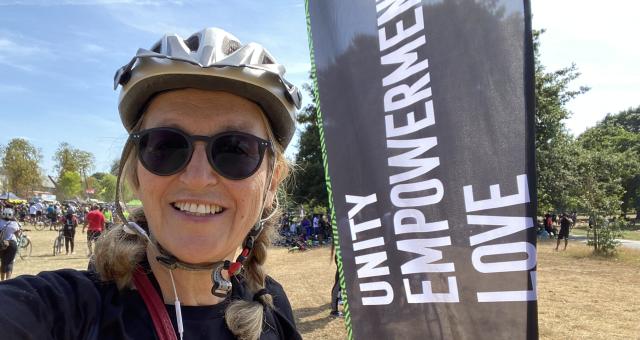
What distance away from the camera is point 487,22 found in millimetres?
2447

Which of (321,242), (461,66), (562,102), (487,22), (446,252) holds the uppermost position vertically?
(562,102)

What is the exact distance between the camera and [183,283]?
1.61m

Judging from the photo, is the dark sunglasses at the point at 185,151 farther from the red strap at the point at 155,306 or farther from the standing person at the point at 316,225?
the standing person at the point at 316,225

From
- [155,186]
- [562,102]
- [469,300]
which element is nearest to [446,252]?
[469,300]

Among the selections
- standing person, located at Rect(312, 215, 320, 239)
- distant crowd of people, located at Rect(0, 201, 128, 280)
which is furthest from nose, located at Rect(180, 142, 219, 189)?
standing person, located at Rect(312, 215, 320, 239)

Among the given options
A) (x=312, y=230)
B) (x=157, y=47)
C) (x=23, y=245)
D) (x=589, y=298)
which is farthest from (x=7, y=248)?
(x=312, y=230)

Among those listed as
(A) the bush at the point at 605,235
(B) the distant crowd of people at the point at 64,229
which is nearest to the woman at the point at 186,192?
(B) the distant crowd of people at the point at 64,229

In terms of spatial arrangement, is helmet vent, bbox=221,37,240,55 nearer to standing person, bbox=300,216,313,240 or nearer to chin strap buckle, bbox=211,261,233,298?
chin strap buckle, bbox=211,261,233,298

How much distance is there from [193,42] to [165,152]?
585 mm

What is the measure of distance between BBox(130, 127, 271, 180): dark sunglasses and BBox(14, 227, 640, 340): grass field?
21.7 feet

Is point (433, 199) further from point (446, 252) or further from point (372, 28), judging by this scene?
point (372, 28)

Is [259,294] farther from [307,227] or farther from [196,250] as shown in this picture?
[307,227]

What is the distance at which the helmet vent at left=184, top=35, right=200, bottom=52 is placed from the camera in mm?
1799

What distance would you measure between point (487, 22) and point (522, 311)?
5.51 ft
